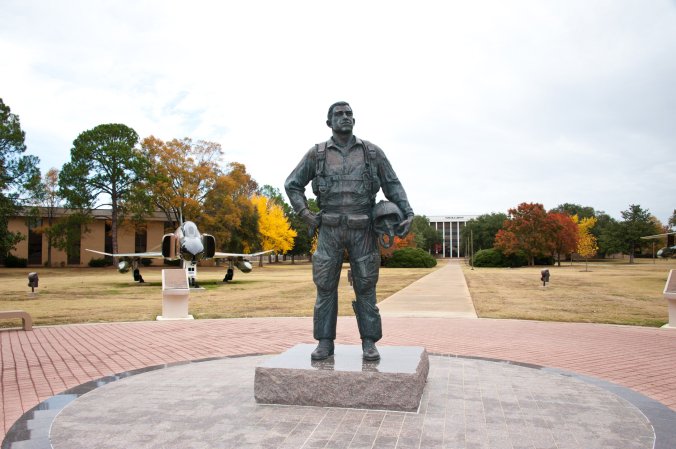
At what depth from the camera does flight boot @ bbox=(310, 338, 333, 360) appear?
5.03 m

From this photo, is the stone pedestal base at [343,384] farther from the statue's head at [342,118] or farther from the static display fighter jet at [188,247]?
the static display fighter jet at [188,247]

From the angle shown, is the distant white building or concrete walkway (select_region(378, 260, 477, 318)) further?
the distant white building

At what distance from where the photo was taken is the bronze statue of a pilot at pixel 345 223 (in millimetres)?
5129

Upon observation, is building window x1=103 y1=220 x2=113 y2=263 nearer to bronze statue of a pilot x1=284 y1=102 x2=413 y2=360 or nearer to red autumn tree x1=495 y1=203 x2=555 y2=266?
red autumn tree x1=495 y1=203 x2=555 y2=266

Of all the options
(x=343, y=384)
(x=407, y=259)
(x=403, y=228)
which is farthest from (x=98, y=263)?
(x=343, y=384)

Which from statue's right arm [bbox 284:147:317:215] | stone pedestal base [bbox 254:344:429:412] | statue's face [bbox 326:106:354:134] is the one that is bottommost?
stone pedestal base [bbox 254:344:429:412]

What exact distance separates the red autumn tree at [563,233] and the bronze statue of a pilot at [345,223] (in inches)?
2019

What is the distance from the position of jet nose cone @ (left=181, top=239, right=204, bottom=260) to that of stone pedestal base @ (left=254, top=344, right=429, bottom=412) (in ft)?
56.1

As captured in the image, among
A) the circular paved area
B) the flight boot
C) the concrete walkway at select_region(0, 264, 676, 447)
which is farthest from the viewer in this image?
the concrete walkway at select_region(0, 264, 676, 447)

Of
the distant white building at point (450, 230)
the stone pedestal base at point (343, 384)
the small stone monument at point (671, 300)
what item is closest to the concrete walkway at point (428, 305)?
the small stone monument at point (671, 300)

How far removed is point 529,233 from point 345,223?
168 feet

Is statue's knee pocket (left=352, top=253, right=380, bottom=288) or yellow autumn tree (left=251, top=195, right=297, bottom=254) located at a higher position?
yellow autumn tree (left=251, top=195, right=297, bottom=254)

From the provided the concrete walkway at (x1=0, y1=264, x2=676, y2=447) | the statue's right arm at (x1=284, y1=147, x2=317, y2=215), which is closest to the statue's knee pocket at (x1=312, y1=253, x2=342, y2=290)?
the statue's right arm at (x1=284, y1=147, x2=317, y2=215)

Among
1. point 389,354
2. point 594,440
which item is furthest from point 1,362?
point 594,440
